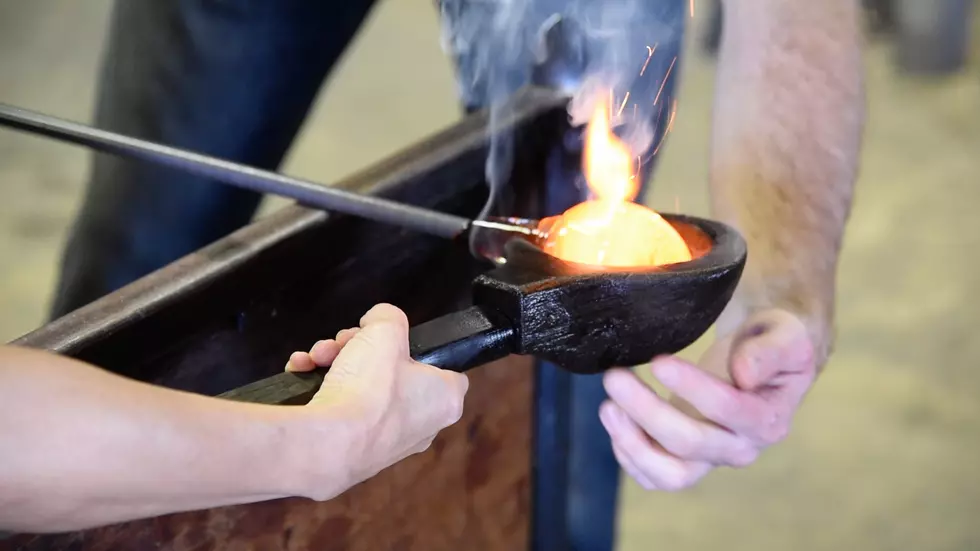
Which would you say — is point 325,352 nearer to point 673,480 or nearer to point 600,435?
point 673,480

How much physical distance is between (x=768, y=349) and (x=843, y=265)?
1.26 metres

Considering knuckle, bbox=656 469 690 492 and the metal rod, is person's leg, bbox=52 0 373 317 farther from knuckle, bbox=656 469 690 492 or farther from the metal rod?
knuckle, bbox=656 469 690 492

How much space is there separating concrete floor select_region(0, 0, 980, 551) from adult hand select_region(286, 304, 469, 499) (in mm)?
891

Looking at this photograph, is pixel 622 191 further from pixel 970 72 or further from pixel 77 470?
pixel 970 72

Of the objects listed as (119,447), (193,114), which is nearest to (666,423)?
(119,447)

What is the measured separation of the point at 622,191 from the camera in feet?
1.95

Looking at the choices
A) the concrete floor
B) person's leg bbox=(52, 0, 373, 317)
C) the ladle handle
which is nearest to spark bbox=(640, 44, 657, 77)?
person's leg bbox=(52, 0, 373, 317)

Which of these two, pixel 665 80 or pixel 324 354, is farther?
pixel 665 80

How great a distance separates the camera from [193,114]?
0.95 meters

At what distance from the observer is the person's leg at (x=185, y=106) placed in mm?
921

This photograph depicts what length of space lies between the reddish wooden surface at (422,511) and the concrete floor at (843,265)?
0.53 m

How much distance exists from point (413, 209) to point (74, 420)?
0.32 m

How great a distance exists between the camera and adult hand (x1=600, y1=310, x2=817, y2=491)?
583mm

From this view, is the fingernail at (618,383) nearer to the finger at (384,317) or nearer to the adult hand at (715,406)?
the adult hand at (715,406)
